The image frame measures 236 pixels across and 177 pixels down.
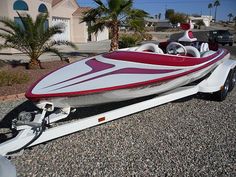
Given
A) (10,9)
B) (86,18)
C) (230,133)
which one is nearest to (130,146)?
(230,133)

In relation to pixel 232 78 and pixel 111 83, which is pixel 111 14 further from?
pixel 111 83

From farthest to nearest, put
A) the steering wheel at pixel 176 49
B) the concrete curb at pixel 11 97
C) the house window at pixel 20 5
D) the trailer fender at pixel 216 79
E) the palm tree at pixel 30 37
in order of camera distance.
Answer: the house window at pixel 20 5, the palm tree at pixel 30 37, the concrete curb at pixel 11 97, the steering wheel at pixel 176 49, the trailer fender at pixel 216 79

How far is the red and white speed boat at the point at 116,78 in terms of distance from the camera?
382cm

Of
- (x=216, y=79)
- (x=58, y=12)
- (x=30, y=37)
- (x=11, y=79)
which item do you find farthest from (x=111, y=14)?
(x=58, y=12)

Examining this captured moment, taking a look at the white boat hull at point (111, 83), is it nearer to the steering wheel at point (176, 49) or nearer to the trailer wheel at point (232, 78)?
the steering wheel at point (176, 49)

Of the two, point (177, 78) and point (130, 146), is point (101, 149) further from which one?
point (177, 78)

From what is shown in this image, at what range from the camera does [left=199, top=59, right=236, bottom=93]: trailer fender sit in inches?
219

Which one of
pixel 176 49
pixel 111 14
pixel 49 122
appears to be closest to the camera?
pixel 49 122

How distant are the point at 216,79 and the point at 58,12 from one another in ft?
58.7

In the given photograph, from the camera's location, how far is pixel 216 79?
5891 mm

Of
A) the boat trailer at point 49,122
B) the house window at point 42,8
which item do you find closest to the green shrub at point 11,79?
the boat trailer at point 49,122

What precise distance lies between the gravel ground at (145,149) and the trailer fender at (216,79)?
1.67 ft

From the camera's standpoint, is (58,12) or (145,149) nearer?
(145,149)

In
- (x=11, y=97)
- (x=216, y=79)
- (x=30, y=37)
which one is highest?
(x=30, y=37)
